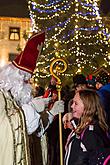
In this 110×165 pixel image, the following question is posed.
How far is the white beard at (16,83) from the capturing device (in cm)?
446

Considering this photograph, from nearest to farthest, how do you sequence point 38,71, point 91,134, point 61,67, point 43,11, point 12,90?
point 91,134 < point 12,90 < point 61,67 < point 38,71 < point 43,11

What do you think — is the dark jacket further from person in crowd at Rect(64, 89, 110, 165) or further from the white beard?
the white beard

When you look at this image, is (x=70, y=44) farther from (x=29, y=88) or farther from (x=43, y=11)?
(x=29, y=88)

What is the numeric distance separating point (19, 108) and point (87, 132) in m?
0.83

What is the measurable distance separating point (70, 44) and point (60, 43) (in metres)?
0.62

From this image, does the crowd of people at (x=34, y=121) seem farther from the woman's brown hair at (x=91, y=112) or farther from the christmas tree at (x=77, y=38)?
the christmas tree at (x=77, y=38)

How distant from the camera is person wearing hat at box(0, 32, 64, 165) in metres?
3.92

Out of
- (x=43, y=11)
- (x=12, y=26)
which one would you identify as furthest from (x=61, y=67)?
(x=12, y=26)

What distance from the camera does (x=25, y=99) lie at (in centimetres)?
461

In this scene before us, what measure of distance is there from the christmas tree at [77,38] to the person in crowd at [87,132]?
16934mm

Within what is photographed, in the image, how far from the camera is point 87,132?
12.7 feet

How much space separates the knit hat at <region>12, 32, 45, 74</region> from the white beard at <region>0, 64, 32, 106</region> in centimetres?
7

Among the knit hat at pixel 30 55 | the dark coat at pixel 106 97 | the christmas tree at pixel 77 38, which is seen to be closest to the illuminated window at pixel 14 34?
the christmas tree at pixel 77 38

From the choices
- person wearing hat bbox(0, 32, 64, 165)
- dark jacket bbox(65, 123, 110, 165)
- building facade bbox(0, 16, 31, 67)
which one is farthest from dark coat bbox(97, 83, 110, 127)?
building facade bbox(0, 16, 31, 67)
